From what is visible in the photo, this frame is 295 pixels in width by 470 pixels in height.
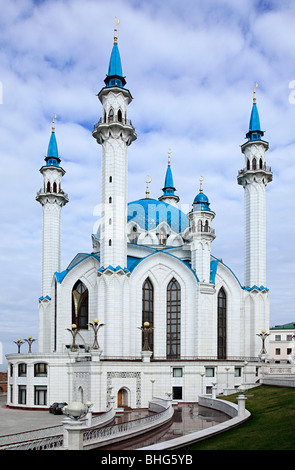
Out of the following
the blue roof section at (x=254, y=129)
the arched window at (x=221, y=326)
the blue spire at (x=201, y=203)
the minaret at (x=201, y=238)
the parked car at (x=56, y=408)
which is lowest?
the parked car at (x=56, y=408)

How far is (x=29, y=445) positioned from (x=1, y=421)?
1644 centimetres

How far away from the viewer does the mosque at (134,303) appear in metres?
40.9

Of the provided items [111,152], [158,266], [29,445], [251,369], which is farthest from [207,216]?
[29,445]

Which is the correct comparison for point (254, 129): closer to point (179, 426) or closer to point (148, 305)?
point (148, 305)

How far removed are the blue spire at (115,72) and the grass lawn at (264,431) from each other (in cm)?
3167

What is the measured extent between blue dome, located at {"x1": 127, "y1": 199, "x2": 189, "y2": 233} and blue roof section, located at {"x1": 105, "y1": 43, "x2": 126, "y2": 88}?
13.9 m

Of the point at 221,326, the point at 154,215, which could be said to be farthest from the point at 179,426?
the point at 154,215

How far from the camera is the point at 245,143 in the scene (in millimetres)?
52531

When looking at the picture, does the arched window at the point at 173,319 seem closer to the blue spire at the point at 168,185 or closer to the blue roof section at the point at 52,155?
the blue roof section at the point at 52,155

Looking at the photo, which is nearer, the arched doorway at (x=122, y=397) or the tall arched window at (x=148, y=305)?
the arched doorway at (x=122, y=397)

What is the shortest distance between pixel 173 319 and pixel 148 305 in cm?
263

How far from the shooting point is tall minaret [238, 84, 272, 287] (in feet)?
164

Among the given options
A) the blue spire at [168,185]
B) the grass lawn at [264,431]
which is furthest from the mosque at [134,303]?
the blue spire at [168,185]

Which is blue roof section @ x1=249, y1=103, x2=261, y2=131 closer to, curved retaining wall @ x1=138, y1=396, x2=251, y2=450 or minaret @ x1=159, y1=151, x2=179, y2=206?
minaret @ x1=159, y1=151, x2=179, y2=206
